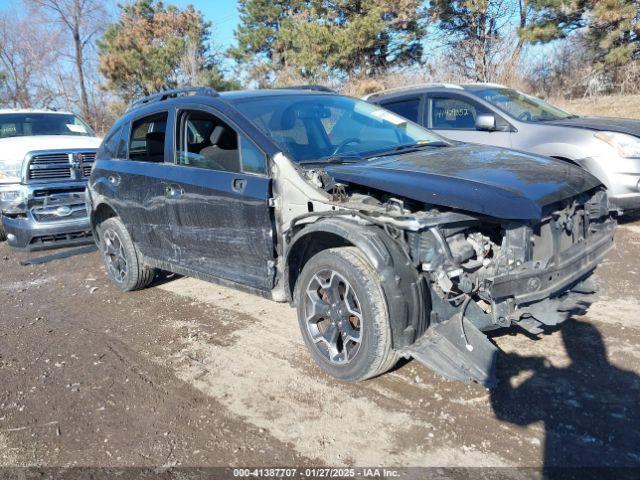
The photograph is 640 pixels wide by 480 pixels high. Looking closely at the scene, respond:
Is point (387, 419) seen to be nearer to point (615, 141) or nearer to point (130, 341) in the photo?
point (130, 341)

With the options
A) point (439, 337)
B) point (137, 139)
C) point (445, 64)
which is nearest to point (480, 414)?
point (439, 337)

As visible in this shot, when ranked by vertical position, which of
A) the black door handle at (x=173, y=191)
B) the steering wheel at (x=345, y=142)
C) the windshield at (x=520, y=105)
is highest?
the windshield at (x=520, y=105)

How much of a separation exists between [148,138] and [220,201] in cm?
151

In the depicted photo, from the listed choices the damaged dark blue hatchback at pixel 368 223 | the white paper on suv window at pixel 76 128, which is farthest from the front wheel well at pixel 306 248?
the white paper on suv window at pixel 76 128

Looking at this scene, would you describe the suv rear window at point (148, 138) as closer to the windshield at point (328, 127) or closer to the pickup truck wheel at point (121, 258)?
the pickup truck wheel at point (121, 258)

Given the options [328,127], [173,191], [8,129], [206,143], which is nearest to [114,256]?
[173,191]

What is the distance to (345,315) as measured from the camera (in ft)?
11.1

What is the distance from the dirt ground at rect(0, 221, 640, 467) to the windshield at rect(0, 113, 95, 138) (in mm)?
5066

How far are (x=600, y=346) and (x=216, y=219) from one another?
291 centimetres

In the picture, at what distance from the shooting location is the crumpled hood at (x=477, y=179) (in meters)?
2.96

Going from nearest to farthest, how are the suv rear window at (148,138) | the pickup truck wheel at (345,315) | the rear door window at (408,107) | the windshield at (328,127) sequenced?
1. the pickup truck wheel at (345,315)
2. the windshield at (328,127)
3. the suv rear window at (148,138)
4. the rear door window at (408,107)

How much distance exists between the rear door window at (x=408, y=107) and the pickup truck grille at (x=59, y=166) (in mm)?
4500

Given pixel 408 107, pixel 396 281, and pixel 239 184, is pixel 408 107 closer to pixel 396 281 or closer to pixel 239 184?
pixel 239 184

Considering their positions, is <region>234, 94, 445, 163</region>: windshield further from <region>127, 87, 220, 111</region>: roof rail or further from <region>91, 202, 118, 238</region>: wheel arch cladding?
<region>91, 202, 118, 238</region>: wheel arch cladding
